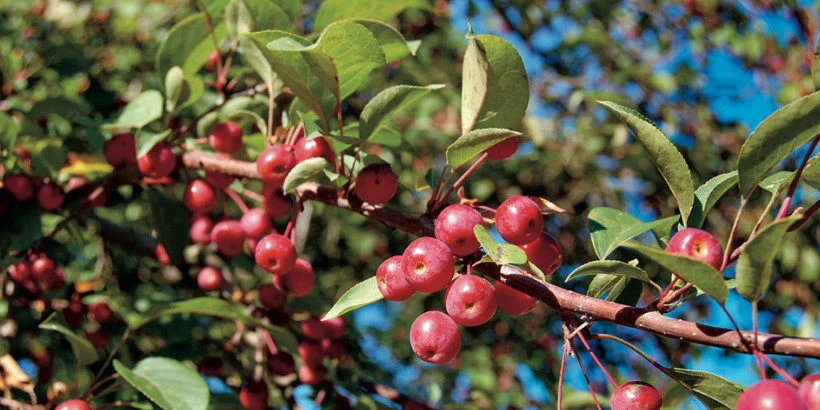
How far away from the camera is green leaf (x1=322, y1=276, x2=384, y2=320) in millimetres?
1058

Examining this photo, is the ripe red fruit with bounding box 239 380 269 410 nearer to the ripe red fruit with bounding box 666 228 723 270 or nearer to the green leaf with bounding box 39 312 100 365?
the green leaf with bounding box 39 312 100 365

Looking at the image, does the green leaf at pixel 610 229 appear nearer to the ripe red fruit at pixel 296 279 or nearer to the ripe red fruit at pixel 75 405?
the ripe red fruit at pixel 296 279

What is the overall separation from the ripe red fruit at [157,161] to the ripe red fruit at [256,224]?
0.23 metres

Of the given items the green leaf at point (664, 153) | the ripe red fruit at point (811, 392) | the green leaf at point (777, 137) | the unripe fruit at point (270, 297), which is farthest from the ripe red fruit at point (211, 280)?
the ripe red fruit at point (811, 392)

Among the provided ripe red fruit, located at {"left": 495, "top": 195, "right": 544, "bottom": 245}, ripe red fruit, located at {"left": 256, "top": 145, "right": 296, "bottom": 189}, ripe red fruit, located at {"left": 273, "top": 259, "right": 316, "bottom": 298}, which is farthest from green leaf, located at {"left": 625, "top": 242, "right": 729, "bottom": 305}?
ripe red fruit, located at {"left": 273, "top": 259, "right": 316, "bottom": 298}

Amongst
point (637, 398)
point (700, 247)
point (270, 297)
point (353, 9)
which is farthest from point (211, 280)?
point (700, 247)

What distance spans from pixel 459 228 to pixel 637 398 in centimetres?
37

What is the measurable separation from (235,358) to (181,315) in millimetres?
391

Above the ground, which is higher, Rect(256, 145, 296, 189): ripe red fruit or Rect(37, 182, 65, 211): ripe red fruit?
Rect(256, 145, 296, 189): ripe red fruit

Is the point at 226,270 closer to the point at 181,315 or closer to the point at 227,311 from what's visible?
the point at 181,315

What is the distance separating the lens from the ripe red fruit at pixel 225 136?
5.47 feet

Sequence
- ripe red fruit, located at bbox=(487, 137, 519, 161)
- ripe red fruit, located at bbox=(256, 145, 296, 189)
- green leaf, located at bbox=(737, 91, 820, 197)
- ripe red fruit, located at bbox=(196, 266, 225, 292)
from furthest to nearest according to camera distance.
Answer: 1. ripe red fruit, located at bbox=(196, 266, 225, 292)
2. ripe red fruit, located at bbox=(256, 145, 296, 189)
3. ripe red fruit, located at bbox=(487, 137, 519, 161)
4. green leaf, located at bbox=(737, 91, 820, 197)

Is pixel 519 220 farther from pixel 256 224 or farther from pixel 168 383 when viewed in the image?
pixel 168 383

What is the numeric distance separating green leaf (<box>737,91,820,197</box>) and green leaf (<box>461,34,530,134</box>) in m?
0.37
